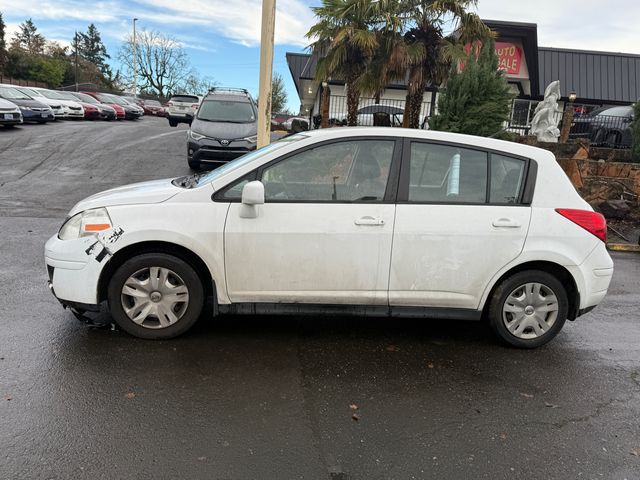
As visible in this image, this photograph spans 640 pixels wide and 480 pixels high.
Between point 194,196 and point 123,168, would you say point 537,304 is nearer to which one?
point 194,196

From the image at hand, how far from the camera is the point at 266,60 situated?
772cm

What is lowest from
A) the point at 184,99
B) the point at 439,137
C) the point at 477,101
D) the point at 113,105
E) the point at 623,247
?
the point at 623,247

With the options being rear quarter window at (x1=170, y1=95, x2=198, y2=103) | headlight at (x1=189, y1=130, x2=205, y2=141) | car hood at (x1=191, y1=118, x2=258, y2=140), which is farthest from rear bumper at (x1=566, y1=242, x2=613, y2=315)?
rear quarter window at (x1=170, y1=95, x2=198, y2=103)

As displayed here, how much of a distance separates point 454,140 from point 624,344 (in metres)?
2.39

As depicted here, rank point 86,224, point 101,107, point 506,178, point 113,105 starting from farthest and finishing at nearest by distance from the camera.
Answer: point 113,105 → point 101,107 → point 506,178 → point 86,224

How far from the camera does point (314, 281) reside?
3.97 m

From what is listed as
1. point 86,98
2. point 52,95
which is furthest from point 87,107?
point 86,98

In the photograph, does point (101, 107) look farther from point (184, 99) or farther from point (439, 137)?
point (439, 137)

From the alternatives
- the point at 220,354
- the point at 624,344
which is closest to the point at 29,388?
the point at 220,354

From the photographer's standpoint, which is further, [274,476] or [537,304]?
[537,304]

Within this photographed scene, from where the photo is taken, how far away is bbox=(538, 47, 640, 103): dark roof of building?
2386 centimetres

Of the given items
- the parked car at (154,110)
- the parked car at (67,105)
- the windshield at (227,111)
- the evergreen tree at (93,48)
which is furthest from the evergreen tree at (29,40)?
the windshield at (227,111)

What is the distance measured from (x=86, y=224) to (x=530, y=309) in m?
3.56

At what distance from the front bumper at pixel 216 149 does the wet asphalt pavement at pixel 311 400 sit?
7212 millimetres
